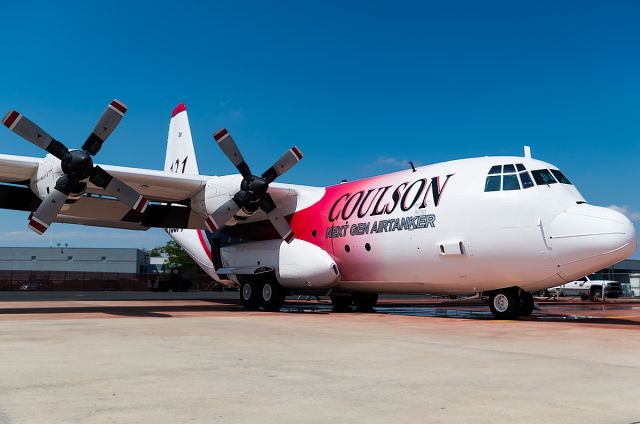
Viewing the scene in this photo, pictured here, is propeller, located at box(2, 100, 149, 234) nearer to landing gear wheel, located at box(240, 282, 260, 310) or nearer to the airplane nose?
landing gear wheel, located at box(240, 282, 260, 310)

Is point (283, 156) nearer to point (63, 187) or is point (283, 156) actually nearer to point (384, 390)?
point (63, 187)

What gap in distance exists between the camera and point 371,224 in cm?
1784

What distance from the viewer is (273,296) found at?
19.7m

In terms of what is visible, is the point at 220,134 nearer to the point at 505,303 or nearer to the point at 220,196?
the point at 220,196

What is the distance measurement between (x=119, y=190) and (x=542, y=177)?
1138 cm

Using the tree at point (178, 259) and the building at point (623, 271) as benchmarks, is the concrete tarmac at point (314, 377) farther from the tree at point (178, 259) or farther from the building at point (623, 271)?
the tree at point (178, 259)

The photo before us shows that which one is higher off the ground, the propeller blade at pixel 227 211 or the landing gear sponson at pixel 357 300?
the propeller blade at pixel 227 211

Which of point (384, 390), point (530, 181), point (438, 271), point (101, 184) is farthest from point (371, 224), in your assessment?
point (384, 390)

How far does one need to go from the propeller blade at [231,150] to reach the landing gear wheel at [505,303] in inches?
336

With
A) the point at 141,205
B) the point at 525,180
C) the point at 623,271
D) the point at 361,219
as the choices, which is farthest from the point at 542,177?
the point at 623,271

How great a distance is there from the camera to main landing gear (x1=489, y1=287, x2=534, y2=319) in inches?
593

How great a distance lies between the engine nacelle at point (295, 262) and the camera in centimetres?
1833

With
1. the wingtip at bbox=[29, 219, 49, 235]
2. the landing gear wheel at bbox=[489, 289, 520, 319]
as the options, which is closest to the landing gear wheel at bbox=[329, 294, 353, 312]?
the landing gear wheel at bbox=[489, 289, 520, 319]

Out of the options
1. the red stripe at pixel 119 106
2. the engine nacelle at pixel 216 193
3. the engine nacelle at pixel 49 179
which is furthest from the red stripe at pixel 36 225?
the engine nacelle at pixel 216 193
